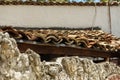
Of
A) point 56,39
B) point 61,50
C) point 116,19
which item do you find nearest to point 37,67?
point 56,39

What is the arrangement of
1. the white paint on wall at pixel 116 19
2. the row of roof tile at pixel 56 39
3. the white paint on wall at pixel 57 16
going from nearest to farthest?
the row of roof tile at pixel 56 39 < the white paint on wall at pixel 57 16 < the white paint on wall at pixel 116 19

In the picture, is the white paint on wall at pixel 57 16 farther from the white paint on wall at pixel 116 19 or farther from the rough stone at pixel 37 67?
the rough stone at pixel 37 67

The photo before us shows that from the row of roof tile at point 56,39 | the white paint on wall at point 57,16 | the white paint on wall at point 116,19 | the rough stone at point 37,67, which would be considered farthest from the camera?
the white paint on wall at point 116,19

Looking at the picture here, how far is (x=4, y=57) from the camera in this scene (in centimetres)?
477

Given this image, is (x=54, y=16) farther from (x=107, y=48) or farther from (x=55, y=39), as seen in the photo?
(x=55, y=39)

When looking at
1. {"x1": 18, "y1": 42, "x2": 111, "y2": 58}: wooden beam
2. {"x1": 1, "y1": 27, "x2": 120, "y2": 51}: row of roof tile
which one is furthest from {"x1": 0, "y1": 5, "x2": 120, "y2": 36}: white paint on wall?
{"x1": 18, "y1": 42, "x2": 111, "y2": 58}: wooden beam

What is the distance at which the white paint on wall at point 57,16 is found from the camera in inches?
473

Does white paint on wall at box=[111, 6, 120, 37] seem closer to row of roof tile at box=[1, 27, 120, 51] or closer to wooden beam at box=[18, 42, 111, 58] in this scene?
row of roof tile at box=[1, 27, 120, 51]

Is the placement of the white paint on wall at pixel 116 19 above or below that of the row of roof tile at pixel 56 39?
below

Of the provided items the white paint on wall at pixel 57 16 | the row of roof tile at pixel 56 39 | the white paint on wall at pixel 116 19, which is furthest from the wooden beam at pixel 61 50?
the white paint on wall at pixel 116 19

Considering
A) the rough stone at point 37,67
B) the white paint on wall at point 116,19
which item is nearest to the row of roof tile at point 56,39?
the rough stone at point 37,67

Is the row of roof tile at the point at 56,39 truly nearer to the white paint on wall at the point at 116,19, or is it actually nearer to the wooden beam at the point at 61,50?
the wooden beam at the point at 61,50

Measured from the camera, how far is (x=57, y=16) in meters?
12.5

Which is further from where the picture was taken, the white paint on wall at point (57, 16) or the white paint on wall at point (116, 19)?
the white paint on wall at point (116, 19)
